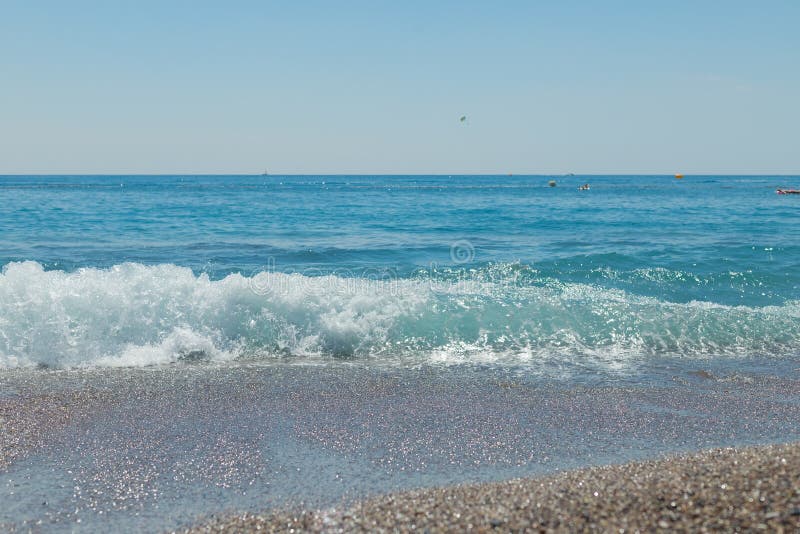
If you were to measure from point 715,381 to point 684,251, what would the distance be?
1140 centimetres

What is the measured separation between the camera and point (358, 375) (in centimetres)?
757

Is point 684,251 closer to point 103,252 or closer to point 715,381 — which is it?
point 715,381

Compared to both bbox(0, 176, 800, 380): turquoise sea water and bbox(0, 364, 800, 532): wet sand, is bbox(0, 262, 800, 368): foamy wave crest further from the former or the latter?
bbox(0, 364, 800, 532): wet sand

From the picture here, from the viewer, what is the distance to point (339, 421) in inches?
235

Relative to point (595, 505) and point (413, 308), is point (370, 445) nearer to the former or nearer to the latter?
point (595, 505)

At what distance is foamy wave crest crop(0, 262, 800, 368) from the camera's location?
27.9 ft

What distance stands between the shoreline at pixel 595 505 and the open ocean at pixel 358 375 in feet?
1.06

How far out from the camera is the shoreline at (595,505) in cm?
362

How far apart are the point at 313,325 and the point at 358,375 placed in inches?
77.3

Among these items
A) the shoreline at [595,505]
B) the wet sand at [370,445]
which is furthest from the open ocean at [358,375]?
the shoreline at [595,505]

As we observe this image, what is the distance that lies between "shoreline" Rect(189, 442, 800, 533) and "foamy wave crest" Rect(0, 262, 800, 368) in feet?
12.6

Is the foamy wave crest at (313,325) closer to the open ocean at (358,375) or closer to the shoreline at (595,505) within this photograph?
the open ocean at (358,375)

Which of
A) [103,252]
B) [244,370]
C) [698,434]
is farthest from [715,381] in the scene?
[103,252]

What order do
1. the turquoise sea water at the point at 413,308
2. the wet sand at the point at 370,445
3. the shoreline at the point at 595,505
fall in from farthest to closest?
1. the turquoise sea water at the point at 413,308
2. the wet sand at the point at 370,445
3. the shoreline at the point at 595,505
